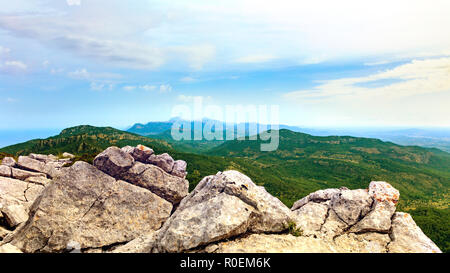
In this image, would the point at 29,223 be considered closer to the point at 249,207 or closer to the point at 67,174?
the point at 67,174

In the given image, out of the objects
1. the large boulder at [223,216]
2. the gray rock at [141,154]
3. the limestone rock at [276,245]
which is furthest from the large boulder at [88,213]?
the limestone rock at [276,245]

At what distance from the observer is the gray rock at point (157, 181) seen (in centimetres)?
2909

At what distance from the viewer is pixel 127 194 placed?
2645 centimetres

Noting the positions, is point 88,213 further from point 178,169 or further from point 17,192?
point 17,192

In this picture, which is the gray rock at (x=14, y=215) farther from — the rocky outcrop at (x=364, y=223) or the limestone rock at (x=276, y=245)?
the rocky outcrop at (x=364, y=223)

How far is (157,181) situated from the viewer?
30.2 metres

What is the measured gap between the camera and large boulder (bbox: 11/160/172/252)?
21.6m

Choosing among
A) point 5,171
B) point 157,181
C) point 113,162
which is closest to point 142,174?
point 157,181

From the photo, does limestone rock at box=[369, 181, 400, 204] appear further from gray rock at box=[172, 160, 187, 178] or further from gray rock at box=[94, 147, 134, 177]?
gray rock at box=[94, 147, 134, 177]

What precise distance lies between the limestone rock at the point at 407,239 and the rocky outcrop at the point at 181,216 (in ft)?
0.20

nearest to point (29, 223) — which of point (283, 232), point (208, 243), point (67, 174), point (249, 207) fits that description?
point (67, 174)

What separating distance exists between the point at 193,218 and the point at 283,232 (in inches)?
279

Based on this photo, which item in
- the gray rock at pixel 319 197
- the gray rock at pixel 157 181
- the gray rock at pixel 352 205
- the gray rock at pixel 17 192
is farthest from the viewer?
the gray rock at pixel 157 181

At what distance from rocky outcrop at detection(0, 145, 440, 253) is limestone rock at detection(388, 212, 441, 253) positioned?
0.20 ft
